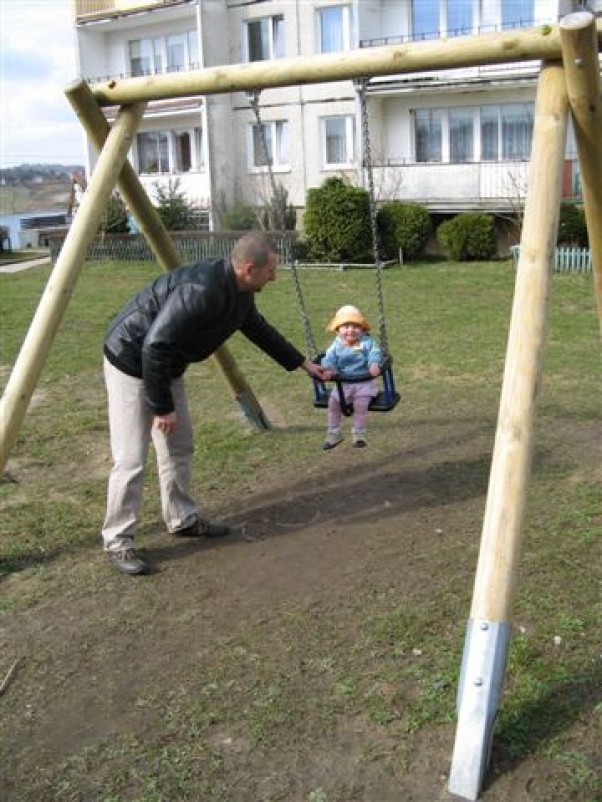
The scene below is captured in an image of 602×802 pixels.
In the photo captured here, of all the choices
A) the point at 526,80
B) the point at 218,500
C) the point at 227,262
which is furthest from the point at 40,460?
the point at 526,80

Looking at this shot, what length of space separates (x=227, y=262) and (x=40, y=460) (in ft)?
9.27

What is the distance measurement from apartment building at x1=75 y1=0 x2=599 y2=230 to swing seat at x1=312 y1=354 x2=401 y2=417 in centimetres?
1550

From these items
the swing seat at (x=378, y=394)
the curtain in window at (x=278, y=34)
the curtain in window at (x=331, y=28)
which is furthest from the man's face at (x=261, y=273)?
the curtain in window at (x=278, y=34)

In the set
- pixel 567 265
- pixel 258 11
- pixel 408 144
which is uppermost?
pixel 258 11

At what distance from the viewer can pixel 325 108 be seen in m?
25.3

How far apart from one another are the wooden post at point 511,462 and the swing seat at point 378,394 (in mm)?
2043

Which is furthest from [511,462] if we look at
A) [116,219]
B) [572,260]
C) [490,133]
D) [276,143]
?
[276,143]

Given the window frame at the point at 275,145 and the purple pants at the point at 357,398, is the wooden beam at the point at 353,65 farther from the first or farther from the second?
the window frame at the point at 275,145

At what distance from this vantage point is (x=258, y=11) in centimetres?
Answer: 2602

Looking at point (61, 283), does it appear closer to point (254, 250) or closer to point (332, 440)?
point (254, 250)

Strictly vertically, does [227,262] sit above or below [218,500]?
above

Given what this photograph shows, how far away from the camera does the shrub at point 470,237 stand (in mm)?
19375

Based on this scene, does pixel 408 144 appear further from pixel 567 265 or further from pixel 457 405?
pixel 457 405

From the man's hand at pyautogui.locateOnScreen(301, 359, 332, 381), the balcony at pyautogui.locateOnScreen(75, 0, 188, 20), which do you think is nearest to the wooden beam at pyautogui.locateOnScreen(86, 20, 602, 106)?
the man's hand at pyautogui.locateOnScreen(301, 359, 332, 381)
